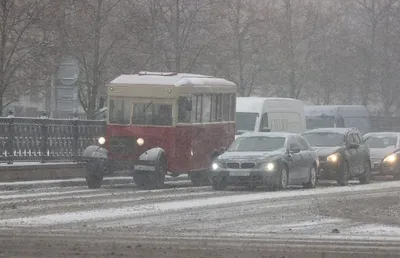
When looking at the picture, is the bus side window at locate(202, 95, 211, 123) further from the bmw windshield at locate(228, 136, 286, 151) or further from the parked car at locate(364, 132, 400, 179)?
the parked car at locate(364, 132, 400, 179)

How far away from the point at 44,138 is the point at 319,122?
61.2ft

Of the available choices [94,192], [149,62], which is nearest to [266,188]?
[94,192]

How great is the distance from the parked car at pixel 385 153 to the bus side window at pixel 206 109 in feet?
32.1

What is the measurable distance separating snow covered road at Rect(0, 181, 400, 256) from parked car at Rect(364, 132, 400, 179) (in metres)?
11.1

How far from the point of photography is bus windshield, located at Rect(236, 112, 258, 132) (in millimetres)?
38812

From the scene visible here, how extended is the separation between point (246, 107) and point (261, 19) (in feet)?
50.7

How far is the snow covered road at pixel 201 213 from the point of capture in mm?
16781

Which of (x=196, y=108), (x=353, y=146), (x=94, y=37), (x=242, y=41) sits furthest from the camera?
(x=242, y=41)

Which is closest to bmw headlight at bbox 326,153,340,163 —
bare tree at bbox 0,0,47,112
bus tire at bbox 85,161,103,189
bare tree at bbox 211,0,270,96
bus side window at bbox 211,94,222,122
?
bus side window at bbox 211,94,222,122

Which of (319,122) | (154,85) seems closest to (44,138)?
(154,85)

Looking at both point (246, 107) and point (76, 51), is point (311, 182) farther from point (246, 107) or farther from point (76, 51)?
point (76, 51)

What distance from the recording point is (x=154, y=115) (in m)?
30.9

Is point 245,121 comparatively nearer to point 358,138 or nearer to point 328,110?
point 358,138

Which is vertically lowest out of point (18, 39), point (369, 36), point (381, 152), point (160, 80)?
point (381, 152)
